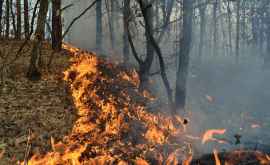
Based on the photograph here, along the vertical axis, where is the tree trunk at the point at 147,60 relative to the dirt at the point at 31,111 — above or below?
above

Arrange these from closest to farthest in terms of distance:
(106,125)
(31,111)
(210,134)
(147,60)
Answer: (31,111), (106,125), (147,60), (210,134)

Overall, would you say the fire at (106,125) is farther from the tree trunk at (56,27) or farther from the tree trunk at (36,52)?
the tree trunk at (36,52)

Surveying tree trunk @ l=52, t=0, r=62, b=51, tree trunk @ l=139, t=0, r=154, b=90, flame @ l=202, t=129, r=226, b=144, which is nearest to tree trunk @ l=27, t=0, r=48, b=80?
tree trunk @ l=52, t=0, r=62, b=51

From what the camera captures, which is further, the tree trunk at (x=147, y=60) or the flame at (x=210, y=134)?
the flame at (x=210, y=134)

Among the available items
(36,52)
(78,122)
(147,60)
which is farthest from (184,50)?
(78,122)

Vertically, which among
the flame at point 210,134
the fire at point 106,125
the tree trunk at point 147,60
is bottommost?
the flame at point 210,134

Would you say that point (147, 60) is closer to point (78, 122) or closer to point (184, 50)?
point (184, 50)

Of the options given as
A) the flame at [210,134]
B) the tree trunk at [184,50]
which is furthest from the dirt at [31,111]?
the flame at [210,134]

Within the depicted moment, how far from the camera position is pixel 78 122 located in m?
9.12

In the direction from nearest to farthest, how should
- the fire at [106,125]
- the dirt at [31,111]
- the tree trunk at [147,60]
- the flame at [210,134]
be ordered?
1. the dirt at [31,111]
2. the fire at [106,125]
3. the tree trunk at [147,60]
4. the flame at [210,134]

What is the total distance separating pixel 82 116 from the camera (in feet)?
31.0

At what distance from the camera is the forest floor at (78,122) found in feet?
25.6

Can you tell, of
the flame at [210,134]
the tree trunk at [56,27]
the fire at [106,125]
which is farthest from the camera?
the flame at [210,134]

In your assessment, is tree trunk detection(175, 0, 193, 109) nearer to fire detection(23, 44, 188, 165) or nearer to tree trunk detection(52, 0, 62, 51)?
fire detection(23, 44, 188, 165)
